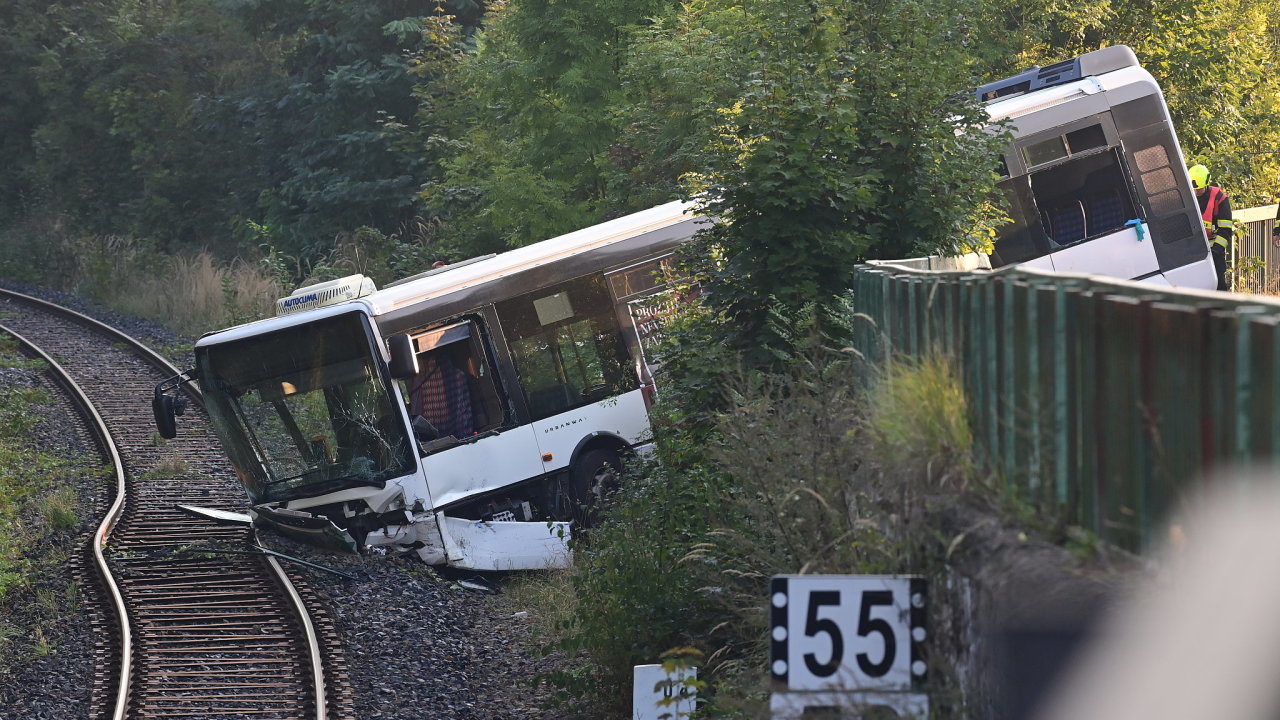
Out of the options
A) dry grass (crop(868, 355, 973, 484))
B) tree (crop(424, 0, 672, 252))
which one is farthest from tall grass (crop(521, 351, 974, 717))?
tree (crop(424, 0, 672, 252))

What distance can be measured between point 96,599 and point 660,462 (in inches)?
194

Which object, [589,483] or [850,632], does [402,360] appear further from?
[850,632]

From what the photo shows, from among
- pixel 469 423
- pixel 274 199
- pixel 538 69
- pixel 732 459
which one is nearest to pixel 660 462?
pixel 469 423

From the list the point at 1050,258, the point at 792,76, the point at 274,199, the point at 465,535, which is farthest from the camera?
the point at 274,199

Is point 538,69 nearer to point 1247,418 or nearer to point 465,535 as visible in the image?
point 465,535

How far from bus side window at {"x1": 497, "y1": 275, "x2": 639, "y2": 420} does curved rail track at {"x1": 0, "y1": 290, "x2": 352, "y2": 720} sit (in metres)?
2.93

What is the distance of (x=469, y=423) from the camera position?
→ 43.0 feet

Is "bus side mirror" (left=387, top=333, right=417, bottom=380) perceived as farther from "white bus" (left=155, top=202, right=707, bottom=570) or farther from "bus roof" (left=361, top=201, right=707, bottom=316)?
"bus roof" (left=361, top=201, right=707, bottom=316)

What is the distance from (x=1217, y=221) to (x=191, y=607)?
37.9 ft

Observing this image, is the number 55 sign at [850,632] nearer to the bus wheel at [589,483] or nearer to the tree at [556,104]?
the bus wheel at [589,483]

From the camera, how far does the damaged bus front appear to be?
497 inches

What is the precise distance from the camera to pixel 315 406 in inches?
502

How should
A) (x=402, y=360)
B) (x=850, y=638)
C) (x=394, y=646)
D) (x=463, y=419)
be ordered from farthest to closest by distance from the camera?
(x=463, y=419)
(x=402, y=360)
(x=394, y=646)
(x=850, y=638)

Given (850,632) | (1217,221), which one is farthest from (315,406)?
(1217,221)
